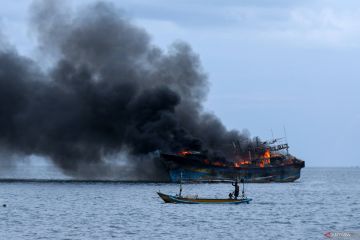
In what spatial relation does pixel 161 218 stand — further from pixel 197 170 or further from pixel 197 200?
pixel 197 170

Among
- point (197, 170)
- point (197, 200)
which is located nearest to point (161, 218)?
point (197, 200)

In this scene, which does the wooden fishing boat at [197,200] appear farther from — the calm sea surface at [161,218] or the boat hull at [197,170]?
the boat hull at [197,170]

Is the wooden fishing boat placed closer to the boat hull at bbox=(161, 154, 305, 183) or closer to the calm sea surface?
the calm sea surface

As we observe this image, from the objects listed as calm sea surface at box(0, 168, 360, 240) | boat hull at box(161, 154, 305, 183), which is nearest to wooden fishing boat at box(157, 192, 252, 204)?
calm sea surface at box(0, 168, 360, 240)

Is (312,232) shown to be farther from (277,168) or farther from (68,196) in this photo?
(277,168)

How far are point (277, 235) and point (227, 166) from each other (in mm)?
104073

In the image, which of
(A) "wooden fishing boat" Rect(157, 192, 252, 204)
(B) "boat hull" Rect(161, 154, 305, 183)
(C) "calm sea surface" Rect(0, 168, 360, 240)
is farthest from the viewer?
(B) "boat hull" Rect(161, 154, 305, 183)

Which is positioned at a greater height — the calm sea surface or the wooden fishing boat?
the wooden fishing boat

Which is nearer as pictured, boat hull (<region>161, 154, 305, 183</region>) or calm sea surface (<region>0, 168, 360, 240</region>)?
calm sea surface (<region>0, 168, 360, 240</region>)

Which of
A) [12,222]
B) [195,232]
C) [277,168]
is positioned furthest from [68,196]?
[277,168]

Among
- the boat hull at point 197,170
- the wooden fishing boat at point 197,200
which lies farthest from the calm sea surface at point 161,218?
the boat hull at point 197,170

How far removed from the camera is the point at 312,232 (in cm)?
8212

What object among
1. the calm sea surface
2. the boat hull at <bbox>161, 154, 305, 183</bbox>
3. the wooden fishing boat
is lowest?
the calm sea surface

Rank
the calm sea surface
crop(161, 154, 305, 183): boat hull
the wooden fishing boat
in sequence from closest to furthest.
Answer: the calm sea surface → the wooden fishing boat → crop(161, 154, 305, 183): boat hull
